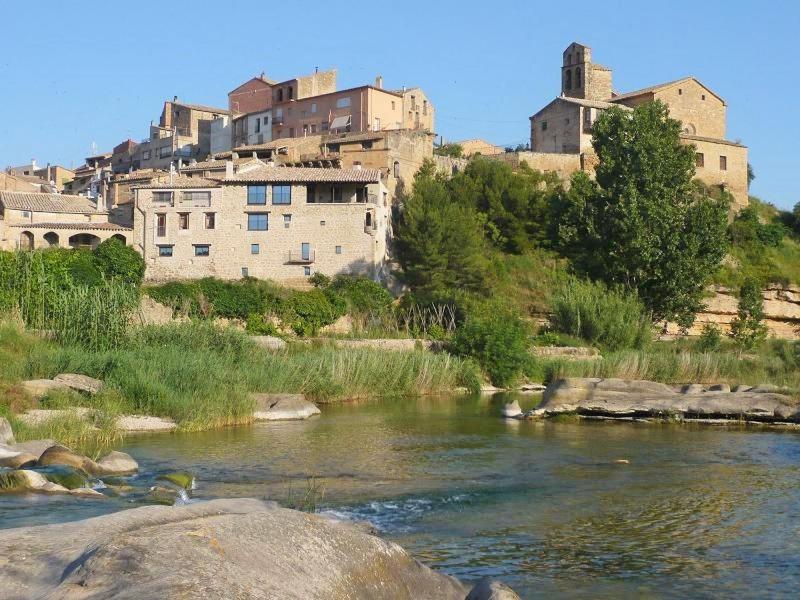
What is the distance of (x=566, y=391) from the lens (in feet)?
81.3

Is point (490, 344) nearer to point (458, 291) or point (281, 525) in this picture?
point (458, 291)

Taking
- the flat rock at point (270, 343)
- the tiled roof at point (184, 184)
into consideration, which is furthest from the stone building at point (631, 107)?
the flat rock at point (270, 343)

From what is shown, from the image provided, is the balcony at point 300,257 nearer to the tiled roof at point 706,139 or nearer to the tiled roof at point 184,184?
the tiled roof at point 184,184

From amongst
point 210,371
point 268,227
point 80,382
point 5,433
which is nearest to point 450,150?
point 268,227

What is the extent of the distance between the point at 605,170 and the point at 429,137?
19693 millimetres

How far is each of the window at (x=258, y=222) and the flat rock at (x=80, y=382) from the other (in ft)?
→ 103

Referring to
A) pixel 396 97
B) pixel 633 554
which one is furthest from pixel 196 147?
pixel 633 554

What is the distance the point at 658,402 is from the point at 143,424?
1206 cm

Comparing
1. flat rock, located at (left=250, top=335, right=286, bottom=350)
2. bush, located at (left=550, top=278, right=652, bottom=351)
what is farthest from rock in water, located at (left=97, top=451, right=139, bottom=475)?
bush, located at (left=550, top=278, right=652, bottom=351)

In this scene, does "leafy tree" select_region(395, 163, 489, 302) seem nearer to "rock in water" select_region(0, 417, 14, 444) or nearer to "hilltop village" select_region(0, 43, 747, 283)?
"hilltop village" select_region(0, 43, 747, 283)

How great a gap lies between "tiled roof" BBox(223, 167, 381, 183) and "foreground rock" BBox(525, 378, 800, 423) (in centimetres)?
2982

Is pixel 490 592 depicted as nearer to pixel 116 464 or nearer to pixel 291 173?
pixel 116 464

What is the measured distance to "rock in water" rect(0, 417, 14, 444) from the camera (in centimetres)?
1667

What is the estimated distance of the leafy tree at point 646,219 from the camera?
42.8m
